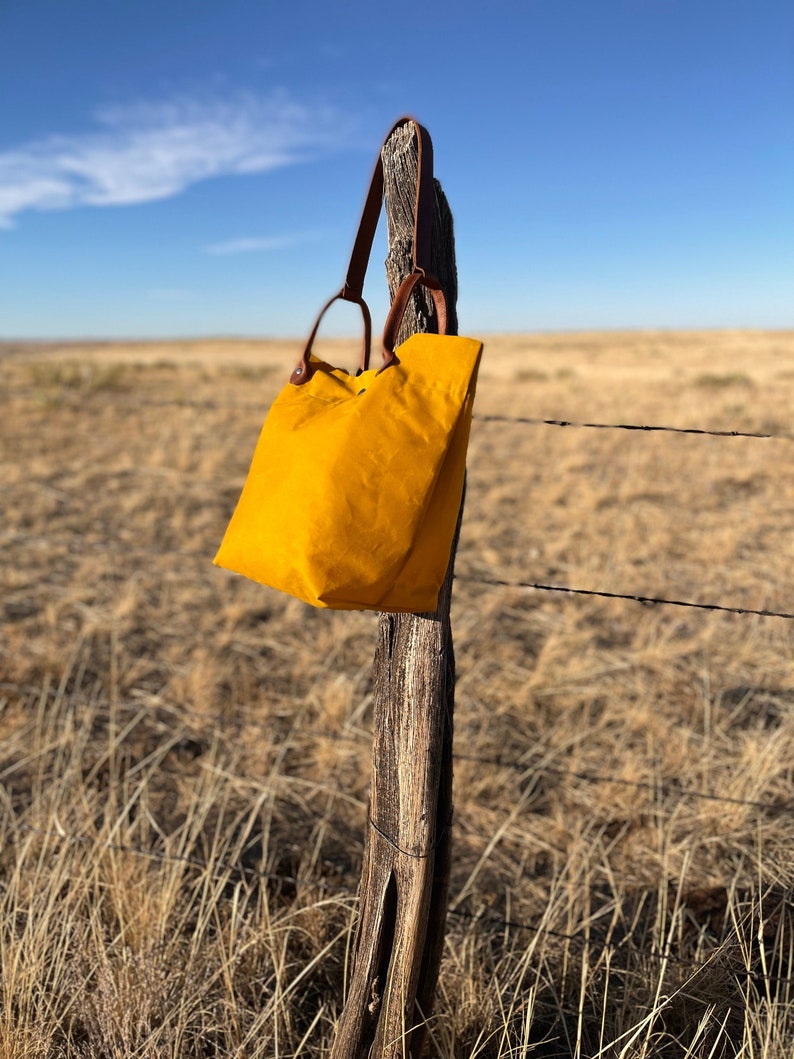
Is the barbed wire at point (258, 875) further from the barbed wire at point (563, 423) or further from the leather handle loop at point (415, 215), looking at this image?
the leather handle loop at point (415, 215)

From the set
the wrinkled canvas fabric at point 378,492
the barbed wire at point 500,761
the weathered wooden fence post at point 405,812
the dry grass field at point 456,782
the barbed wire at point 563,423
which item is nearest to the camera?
the wrinkled canvas fabric at point 378,492

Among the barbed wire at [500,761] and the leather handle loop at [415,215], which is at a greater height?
the leather handle loop at [415,215]

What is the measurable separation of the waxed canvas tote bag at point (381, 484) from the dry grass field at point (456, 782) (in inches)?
38.0

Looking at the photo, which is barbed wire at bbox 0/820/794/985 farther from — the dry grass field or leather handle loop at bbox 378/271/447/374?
leather handle loop at bbox 378/271/447/374

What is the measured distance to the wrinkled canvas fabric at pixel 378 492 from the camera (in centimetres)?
111

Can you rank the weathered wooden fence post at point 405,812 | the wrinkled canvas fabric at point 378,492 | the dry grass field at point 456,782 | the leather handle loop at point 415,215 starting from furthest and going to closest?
1. the dry grass field at point 456,782
2. the weathered wooden fence post at point 405,812
3. the leather handle loop at point 415,215
4. the wrinkled canvas fabric at point 378,492

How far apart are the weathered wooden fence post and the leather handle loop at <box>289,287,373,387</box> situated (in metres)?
0.07

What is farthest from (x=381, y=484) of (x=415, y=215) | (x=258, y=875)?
(x=258, y=875)

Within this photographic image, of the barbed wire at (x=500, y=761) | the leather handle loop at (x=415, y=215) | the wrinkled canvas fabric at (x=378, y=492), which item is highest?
the leather handle loop at (x=415, y=215)

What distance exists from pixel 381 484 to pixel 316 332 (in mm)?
319

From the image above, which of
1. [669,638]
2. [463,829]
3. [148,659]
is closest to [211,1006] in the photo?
[463,829]

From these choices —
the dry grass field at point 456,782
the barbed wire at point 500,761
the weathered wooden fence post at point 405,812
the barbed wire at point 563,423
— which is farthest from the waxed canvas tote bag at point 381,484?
the barbed wire at point 500,761

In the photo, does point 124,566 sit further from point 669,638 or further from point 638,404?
point 638,404

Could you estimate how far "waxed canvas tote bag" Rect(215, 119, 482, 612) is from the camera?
3.64ft
